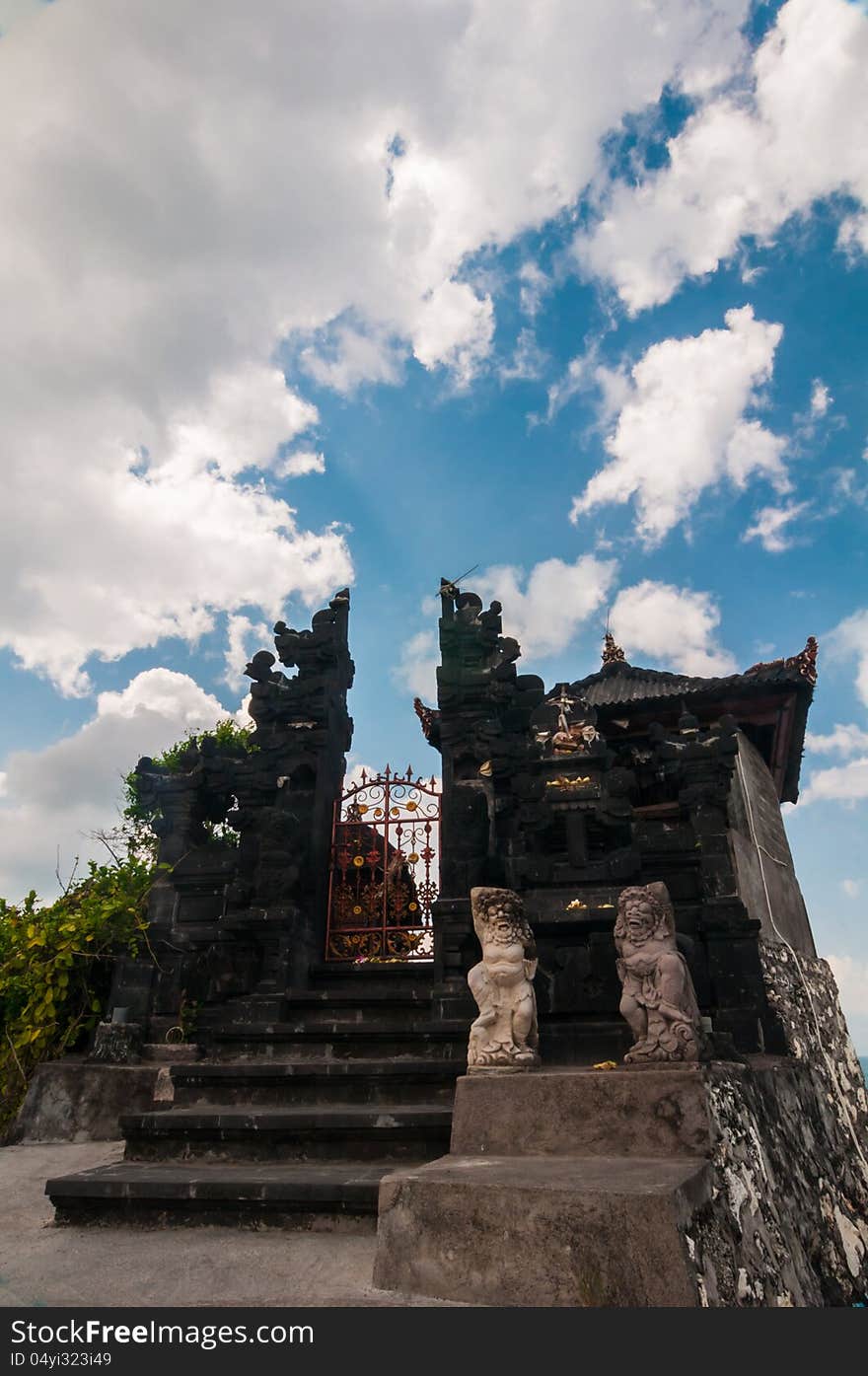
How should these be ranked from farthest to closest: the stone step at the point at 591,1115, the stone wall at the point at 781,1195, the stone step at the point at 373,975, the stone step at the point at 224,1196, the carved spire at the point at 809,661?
1. the carved spire at the point at 809,661
2. the stone step at the point at 373,975
3. the stone step at the point at 224,1196
4. the stone step at the point at 591,1115
5. the stone wall at the point at 781,1195

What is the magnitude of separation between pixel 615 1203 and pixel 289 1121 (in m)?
2.80

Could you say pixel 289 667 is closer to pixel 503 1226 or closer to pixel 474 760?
pixel 474 760

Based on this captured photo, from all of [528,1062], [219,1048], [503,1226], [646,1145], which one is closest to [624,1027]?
[528,1062]

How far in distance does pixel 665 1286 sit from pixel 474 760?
235 inches

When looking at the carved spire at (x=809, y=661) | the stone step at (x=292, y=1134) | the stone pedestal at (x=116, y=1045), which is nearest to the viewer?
the stone step at (x=292, y=1134)

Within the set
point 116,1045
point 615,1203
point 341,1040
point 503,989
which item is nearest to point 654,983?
point 503,989

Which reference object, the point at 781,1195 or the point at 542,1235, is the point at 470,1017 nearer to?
the point at 781,1195

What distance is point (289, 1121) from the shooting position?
5.06m

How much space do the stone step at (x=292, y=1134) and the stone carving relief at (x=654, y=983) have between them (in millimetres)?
1379

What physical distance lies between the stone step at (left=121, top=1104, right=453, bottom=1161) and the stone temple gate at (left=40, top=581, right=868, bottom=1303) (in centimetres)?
2

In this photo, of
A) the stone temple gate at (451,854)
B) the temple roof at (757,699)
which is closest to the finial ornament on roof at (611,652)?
the temple roof at (757,699)

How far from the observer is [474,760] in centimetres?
859

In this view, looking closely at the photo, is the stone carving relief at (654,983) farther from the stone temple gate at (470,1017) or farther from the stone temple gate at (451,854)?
the stone temple gate at (451,854)

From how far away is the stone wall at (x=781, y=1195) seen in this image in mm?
3223
